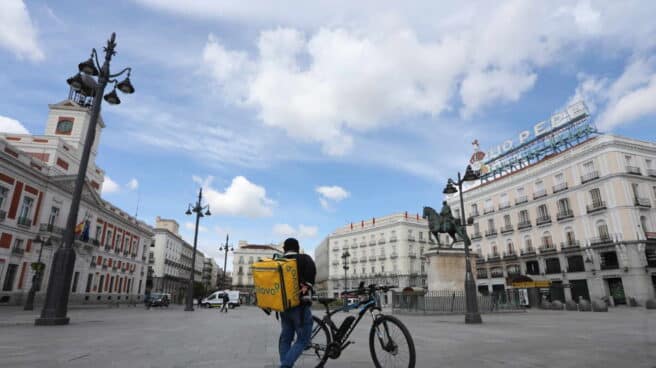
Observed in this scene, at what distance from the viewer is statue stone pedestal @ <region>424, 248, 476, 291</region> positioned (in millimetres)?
18047

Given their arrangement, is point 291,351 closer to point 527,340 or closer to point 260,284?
point 260,284

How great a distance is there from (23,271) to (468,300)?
3201cm

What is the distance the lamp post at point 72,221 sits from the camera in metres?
10.0

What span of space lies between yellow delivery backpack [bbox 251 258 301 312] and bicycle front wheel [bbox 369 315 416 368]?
3.87 feet

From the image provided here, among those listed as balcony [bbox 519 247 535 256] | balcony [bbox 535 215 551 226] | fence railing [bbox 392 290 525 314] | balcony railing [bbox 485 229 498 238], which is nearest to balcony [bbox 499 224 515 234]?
balcony railing [bbox 485 229 498 238]

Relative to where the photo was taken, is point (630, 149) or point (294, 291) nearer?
point (294, 291)

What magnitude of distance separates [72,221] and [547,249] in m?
45.7

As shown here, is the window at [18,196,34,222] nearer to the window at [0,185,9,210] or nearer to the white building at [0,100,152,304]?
the white building at [0,100,152,304]

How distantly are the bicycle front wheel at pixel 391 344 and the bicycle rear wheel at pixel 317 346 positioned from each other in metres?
0.62

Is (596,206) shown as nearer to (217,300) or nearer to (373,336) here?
(217,300)

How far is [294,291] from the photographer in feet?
13.0

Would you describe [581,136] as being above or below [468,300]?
above

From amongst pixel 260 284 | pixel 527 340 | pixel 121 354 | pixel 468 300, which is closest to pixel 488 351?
pixel 527 340

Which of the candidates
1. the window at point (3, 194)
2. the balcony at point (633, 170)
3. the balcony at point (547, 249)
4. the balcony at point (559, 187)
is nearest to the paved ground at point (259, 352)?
the window at point (3, 194)
